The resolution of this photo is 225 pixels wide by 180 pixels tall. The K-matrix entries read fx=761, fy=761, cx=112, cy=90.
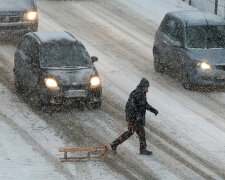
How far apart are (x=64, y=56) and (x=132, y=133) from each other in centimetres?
417

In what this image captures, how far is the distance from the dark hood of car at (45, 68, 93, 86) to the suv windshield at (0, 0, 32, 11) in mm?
6740

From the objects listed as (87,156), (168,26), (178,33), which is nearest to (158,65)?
(168,26)

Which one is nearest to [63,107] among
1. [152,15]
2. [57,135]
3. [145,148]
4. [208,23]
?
[57,135]

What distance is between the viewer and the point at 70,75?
60.7 ft

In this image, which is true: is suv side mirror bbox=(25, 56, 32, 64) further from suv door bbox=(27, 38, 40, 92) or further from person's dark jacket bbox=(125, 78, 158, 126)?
person's dark jacket bbox=(125, 78, 158, 126)

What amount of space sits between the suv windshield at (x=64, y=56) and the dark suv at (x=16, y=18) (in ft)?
18.0

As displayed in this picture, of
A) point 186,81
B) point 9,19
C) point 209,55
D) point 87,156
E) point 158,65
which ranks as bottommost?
point 158,65

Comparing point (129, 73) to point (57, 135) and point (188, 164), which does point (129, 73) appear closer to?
point (57, 135)

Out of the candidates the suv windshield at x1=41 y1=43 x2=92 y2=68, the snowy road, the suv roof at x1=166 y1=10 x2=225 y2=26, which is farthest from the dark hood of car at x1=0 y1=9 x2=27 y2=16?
the suv windshield at x1=41 y1=43 x2=92 y2=68

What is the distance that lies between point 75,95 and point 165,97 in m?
3.00

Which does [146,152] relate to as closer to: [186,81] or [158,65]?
[186,81]

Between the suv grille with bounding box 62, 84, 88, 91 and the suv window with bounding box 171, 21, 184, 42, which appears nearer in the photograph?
the suv grille with bounding box 62, 84, 88, 91

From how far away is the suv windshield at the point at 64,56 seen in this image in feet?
62.5

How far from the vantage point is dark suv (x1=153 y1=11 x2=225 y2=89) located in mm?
20672
